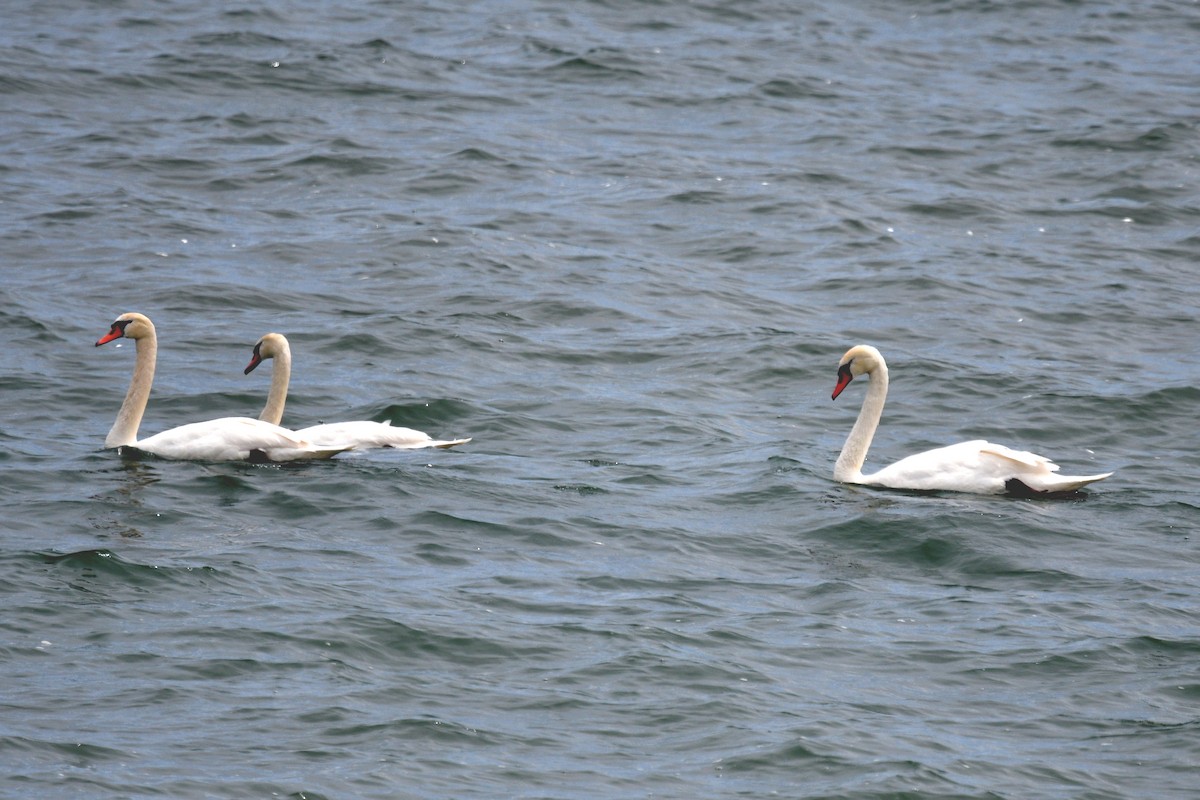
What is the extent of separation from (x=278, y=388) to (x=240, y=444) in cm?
106

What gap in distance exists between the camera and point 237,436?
1210 cm

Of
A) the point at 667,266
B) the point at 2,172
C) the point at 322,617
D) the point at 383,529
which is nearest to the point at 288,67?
the point at 2,172

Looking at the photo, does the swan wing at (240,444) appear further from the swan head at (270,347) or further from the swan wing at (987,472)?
the swan wing at (987,472)

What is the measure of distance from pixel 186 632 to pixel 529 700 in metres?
1.77

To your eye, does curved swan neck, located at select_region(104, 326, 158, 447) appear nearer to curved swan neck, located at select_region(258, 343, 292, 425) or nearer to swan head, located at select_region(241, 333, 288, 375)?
swan head, located at select_region(241, 333, 288, 375)

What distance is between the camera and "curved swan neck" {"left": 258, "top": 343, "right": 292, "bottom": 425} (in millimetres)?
13070

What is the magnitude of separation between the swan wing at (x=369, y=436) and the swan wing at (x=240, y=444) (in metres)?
0.12

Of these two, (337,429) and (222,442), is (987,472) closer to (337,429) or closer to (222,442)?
(337,429)

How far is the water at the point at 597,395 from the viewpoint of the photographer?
27.1 ft

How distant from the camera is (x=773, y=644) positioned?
369 inches

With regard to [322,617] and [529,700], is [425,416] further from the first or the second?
[529,700]

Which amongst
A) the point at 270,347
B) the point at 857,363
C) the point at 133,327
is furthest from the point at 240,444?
the point at 857,363

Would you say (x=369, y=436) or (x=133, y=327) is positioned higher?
(x=133, y=327)

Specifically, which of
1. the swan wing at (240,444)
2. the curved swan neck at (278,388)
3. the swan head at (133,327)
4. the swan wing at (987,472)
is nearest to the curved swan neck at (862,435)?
the swan wing at (987,472)
